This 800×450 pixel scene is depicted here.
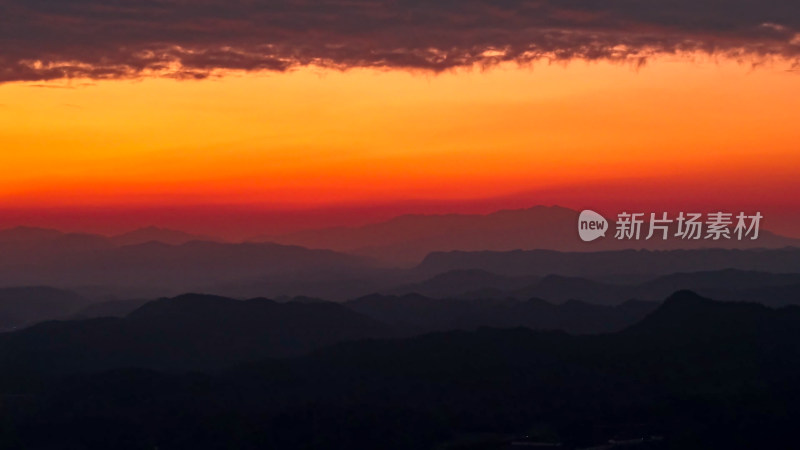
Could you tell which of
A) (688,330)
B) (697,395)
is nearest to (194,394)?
(697,395)

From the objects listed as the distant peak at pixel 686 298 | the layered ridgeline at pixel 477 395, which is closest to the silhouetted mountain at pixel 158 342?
the layered ridgeline at pixel 477 395

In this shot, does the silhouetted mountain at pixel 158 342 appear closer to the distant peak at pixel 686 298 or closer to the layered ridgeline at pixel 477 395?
the layered ridgeline at pixel 477 395

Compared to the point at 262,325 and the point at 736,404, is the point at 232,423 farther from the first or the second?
the point at 262,325

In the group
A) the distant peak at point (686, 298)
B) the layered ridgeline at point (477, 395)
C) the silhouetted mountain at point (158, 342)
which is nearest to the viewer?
the layered ridgeline at point (477, 395)

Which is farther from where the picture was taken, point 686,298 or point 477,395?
point 686,298

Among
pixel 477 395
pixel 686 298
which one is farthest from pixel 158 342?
pixel 686 298

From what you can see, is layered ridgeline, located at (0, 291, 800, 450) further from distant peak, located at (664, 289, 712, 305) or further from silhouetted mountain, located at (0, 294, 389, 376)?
silhouetted mountain, located at (0, 294, 389, 376)

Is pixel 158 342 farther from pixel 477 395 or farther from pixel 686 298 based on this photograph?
pixel 686 298

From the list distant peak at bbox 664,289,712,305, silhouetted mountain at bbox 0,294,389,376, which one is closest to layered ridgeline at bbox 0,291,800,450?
distant peak at bbox 664,289,712,305
